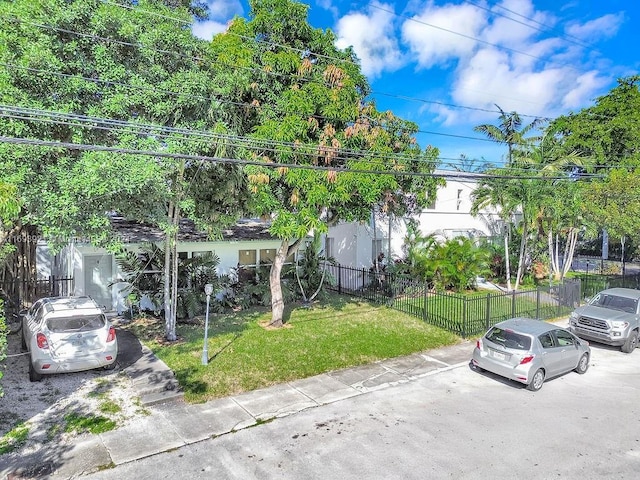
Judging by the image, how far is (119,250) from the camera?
9648 millimetres

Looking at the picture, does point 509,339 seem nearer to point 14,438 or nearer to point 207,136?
point 207,136

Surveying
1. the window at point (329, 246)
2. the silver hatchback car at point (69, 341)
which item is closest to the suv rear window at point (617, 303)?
the window at point (329, 246)

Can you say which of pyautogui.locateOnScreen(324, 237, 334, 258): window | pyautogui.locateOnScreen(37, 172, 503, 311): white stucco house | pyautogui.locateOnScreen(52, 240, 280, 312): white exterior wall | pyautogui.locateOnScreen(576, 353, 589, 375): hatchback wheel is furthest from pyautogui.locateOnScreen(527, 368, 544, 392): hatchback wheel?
pyautogui.locateOnScreen(324, 237, 334, 258): window

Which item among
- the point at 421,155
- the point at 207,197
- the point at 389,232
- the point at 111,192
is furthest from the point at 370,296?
the point at 111,192

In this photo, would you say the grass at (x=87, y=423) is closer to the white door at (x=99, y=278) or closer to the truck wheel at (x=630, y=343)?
the white door at (x=99, y=278)

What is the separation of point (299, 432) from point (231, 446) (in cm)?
129

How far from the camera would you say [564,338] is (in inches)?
433

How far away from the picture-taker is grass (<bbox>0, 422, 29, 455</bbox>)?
7.08 meters

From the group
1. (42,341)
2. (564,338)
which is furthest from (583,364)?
(42,341)

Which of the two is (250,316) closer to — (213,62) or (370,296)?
(370,296)

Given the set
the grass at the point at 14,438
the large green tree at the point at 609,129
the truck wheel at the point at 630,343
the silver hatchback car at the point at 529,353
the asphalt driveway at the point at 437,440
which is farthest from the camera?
the large green tree at the point at 609,129

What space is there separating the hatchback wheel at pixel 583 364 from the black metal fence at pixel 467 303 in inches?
137

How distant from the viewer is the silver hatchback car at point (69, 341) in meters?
9.17

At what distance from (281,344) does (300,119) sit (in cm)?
679
